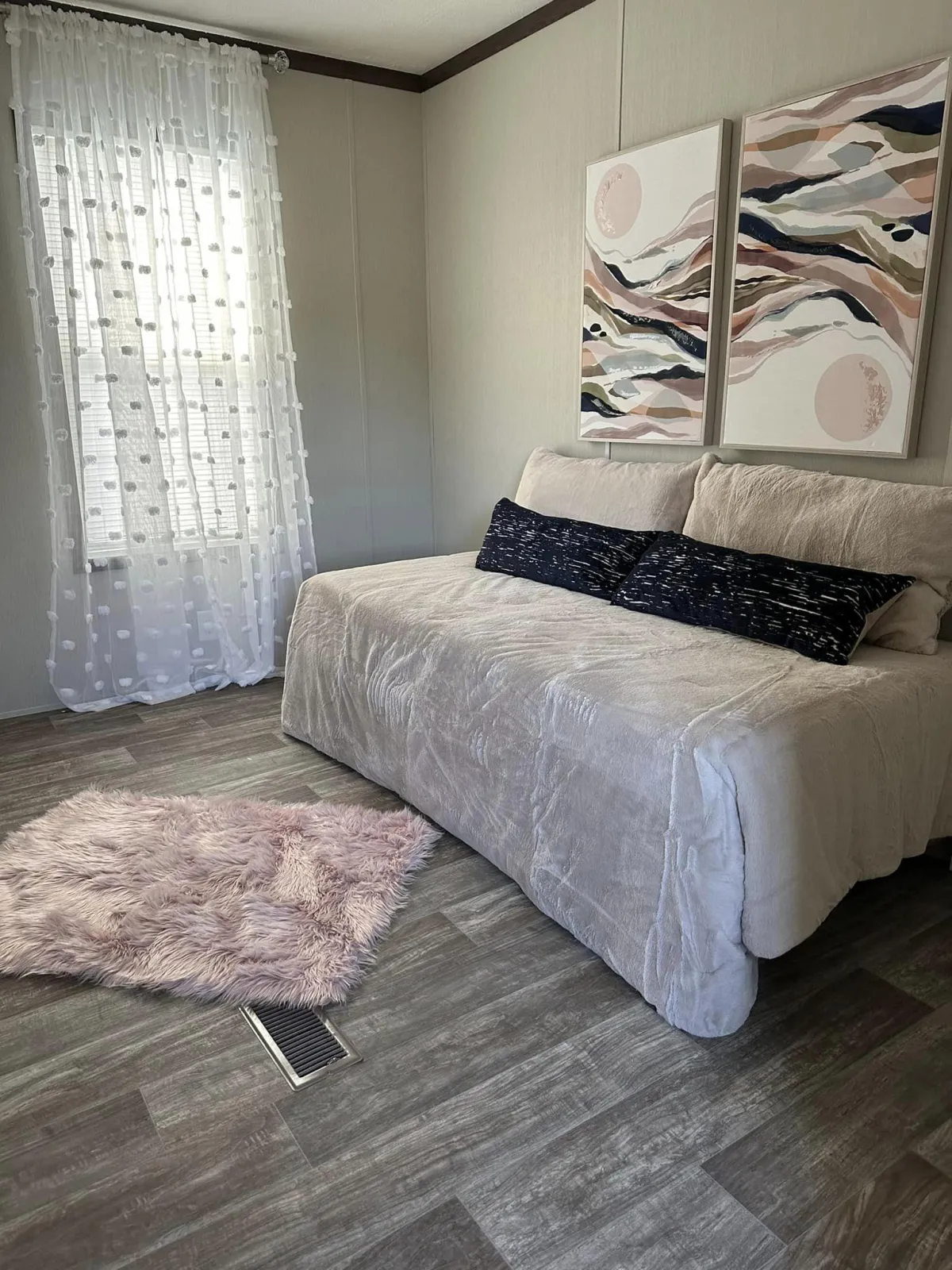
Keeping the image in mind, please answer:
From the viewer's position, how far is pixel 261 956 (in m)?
1.97

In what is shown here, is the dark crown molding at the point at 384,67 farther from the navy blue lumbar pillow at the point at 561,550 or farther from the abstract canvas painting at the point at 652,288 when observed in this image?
the navy blue lumbar pillow at the point at 561,550

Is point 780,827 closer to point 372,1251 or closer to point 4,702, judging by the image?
point 372,1251

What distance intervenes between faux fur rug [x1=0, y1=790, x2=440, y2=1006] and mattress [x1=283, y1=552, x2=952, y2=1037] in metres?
0.31

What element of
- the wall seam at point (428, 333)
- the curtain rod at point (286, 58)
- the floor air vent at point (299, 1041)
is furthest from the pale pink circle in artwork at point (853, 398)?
the curtain rod at point (286, 58)

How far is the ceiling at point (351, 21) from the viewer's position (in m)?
3.16

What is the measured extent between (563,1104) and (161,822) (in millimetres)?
1463

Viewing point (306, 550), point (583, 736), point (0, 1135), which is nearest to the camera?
point (0, 1135)

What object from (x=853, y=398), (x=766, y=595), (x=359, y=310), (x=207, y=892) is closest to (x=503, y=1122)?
(x=207, y=892)

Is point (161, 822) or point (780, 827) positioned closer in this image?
point (780, 827)

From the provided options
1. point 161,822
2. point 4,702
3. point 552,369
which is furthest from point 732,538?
point 4,702

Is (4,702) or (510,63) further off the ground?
(510,63)

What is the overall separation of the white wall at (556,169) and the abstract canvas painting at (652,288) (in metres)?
0.09

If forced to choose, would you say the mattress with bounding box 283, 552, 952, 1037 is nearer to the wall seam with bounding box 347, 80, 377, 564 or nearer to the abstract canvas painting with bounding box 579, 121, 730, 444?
the abstract canvas painting with bounding box 579, 121, 730, 444

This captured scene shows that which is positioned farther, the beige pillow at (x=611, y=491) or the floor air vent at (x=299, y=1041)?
the beige pillow at (x=611, y=491)
